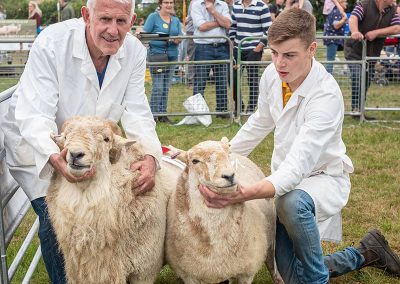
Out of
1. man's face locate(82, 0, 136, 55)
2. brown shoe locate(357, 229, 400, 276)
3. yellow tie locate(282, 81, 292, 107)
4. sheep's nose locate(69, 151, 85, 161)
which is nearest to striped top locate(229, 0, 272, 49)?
brown shoe locate(357, 229, 400, 276)

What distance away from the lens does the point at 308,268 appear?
3.51 m

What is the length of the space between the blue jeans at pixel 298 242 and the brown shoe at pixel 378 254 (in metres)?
0.68

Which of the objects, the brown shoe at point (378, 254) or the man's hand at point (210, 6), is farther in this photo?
the man's hand at point (210, 6)

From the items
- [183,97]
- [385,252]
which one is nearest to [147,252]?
[385,252]

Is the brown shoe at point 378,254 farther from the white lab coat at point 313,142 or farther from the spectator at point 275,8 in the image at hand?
the spectator at point 275,8

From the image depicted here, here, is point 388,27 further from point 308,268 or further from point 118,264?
point 118,264

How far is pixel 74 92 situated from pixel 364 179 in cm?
375

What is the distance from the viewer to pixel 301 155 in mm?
3258

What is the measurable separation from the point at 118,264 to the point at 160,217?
0.37 metres

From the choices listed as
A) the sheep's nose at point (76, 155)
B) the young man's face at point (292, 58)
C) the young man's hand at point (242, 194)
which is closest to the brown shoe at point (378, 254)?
the young man's hand at point (242, 194)

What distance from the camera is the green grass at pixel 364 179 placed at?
4266 millimetres

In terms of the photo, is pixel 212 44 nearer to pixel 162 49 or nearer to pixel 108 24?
pixel 162 49

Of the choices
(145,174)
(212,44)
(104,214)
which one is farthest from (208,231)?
(212,44)

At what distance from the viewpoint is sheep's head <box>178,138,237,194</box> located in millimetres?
3113
